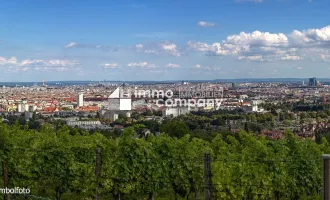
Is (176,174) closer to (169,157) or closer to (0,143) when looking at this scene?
(169,157)

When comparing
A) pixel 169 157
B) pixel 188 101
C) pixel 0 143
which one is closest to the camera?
pixel 0 143

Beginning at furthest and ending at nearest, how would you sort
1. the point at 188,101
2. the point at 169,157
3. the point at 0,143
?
the point at 188,101 < the point at 169,157 < the point at 0,143

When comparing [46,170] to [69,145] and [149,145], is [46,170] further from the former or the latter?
[149,145]

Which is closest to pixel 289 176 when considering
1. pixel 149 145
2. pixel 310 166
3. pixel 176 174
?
pixel 310 166

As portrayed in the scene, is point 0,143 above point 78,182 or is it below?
above

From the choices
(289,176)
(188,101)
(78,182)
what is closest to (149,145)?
(78,182)

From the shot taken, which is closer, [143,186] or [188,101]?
[143,186]
